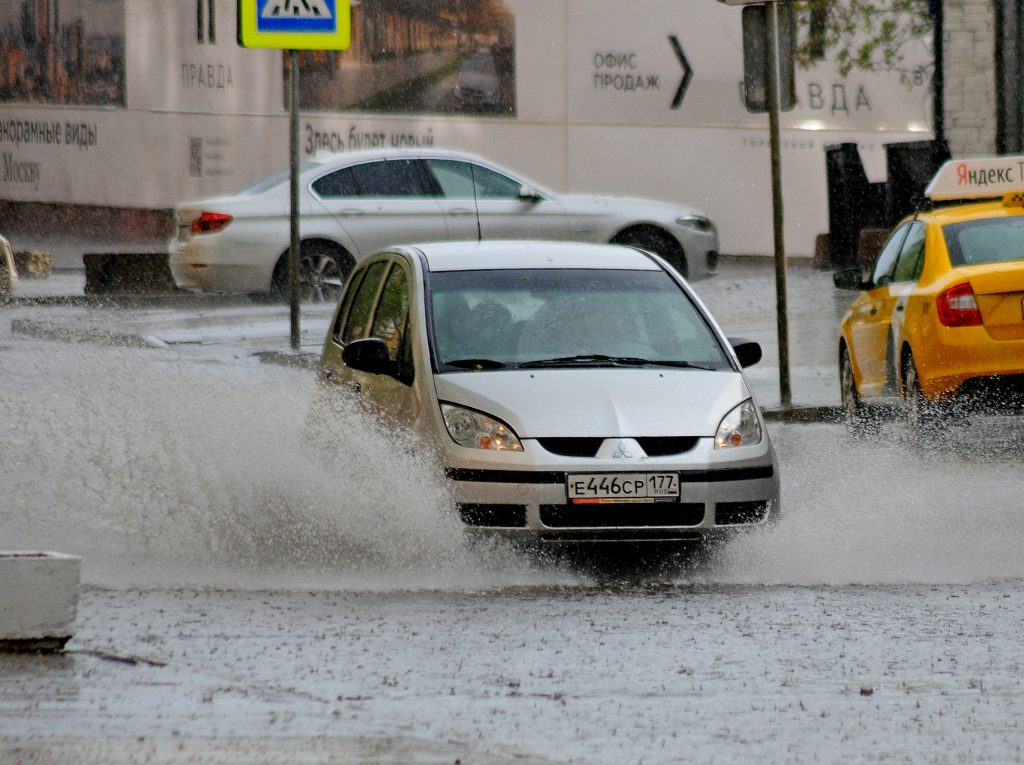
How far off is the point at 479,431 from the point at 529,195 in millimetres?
12882

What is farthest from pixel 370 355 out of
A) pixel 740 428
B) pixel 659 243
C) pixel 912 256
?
pixel 659 243

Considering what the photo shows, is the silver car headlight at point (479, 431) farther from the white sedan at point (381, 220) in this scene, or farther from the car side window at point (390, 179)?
the car side window at point (390, 179)

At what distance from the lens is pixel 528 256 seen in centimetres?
969

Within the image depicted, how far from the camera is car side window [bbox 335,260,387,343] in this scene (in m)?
10.1

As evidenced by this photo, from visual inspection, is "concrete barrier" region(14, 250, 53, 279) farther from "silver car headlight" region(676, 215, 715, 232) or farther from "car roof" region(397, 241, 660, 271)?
"car roof" region(397, 241, 660, 271)

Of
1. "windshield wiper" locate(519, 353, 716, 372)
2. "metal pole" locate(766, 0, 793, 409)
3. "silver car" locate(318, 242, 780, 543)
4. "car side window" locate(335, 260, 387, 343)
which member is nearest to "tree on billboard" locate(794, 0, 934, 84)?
"metal pole" locate(766, 0, 793, 409)

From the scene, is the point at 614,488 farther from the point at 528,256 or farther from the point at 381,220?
the point at 381,220

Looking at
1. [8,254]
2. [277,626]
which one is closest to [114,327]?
[8,254]

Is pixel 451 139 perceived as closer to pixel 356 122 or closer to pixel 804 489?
pixel 356 122

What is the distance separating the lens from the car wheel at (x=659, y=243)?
21.3 metres

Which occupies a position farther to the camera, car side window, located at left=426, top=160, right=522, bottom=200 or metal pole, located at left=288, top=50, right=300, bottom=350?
car side window, located at left=426, top=160, right=522, bottom=200

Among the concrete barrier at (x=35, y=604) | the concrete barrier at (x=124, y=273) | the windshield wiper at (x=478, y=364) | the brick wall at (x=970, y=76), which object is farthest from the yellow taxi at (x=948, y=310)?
the brick wall at (x=970, y=76)

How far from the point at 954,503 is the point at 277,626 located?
14.0 ft

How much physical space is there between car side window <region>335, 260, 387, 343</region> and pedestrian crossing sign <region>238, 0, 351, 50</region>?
5047 millimetres
